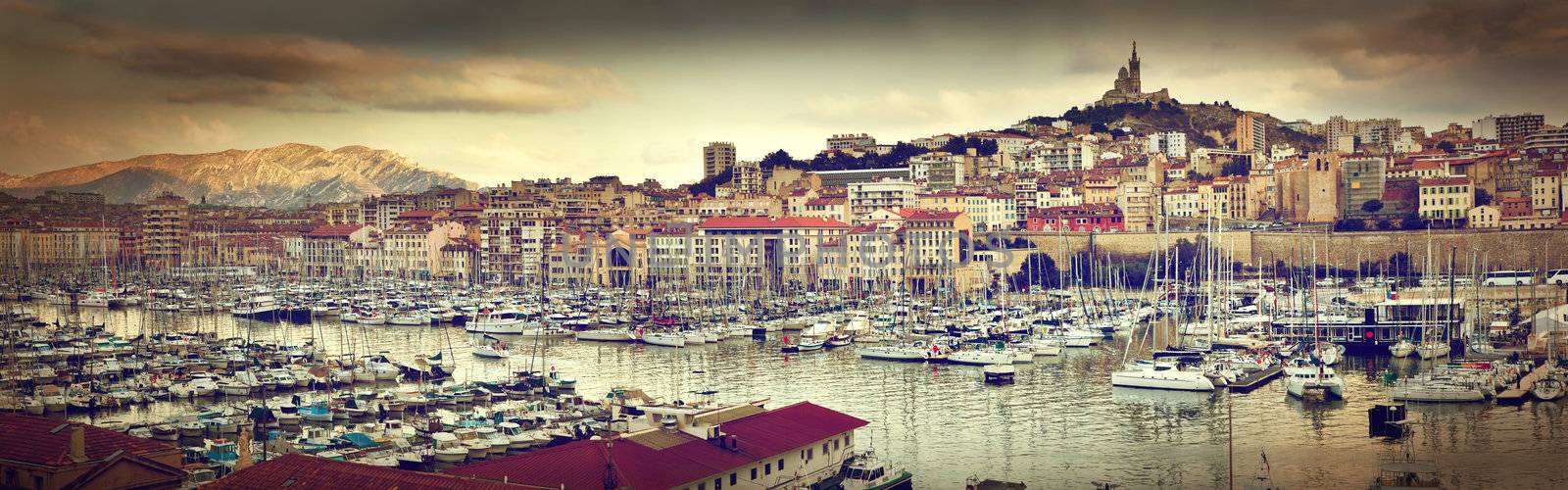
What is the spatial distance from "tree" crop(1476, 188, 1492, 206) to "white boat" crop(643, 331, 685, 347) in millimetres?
20539

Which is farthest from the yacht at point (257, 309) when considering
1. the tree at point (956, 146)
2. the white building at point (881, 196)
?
the tree at point (956, 146)

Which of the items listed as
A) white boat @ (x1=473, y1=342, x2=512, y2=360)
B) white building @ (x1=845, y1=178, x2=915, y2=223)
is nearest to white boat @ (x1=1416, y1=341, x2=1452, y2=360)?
white boat @ (x1=473, y1=342, x2=512, y2=360)

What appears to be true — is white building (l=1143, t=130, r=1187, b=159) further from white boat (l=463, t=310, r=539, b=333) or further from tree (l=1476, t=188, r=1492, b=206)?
white boat (l=463, t=310, r=539, b=333)

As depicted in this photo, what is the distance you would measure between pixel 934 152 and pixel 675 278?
1686cm

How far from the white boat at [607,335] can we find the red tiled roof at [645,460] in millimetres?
12705

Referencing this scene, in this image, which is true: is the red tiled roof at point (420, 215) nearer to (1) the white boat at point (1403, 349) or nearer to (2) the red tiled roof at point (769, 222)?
(2) the red tiled roof at point (769, 222)

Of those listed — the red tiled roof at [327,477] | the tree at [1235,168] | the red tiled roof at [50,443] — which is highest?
the tree at [1235,168]

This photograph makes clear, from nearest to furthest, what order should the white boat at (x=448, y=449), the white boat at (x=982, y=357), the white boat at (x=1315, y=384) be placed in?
the white boat at (x=448, y=449) → the white boat at (x=1315, y=384) → the white boat at (x=982, y=357)

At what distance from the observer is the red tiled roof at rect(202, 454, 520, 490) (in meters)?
7.66

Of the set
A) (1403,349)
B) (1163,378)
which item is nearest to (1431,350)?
(1403,349)

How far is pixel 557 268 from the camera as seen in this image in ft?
119

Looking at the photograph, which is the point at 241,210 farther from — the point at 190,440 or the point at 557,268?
the point at 190,440

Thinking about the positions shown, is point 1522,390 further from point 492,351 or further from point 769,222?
point 769,222

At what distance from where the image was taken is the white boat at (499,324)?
945 inches
